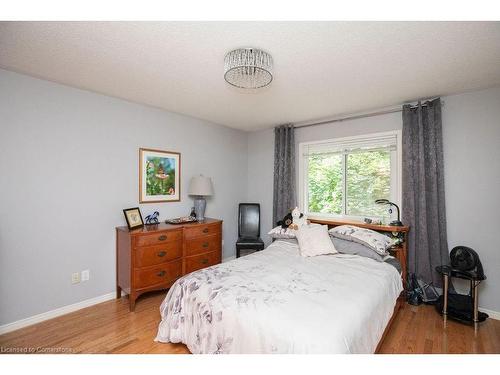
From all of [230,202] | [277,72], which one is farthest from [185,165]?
[277,72]

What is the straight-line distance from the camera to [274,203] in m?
3.96

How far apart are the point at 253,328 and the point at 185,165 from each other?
8.61ft

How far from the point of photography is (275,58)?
73.9 inches

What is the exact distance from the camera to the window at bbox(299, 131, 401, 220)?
309 centimetres

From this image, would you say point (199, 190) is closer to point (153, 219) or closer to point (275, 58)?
point (153, 219)

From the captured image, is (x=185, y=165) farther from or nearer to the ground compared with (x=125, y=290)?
farther from the ground

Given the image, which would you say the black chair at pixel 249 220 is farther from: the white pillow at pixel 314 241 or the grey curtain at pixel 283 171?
the white pillow at pixel 314 241

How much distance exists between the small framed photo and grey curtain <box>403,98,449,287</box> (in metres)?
3.20

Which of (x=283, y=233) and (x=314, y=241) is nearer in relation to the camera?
(x=314, y=241)

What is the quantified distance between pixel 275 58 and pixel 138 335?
2.61 metres

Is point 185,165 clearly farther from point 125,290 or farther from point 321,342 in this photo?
point 321,342

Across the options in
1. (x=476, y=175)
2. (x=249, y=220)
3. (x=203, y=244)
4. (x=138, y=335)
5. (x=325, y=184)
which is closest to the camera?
(x=138, y=335)

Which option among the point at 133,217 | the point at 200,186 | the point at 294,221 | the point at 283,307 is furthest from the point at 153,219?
the point at 283,307

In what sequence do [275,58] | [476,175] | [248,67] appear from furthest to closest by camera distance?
[476,175], [275,58], [248,67]
